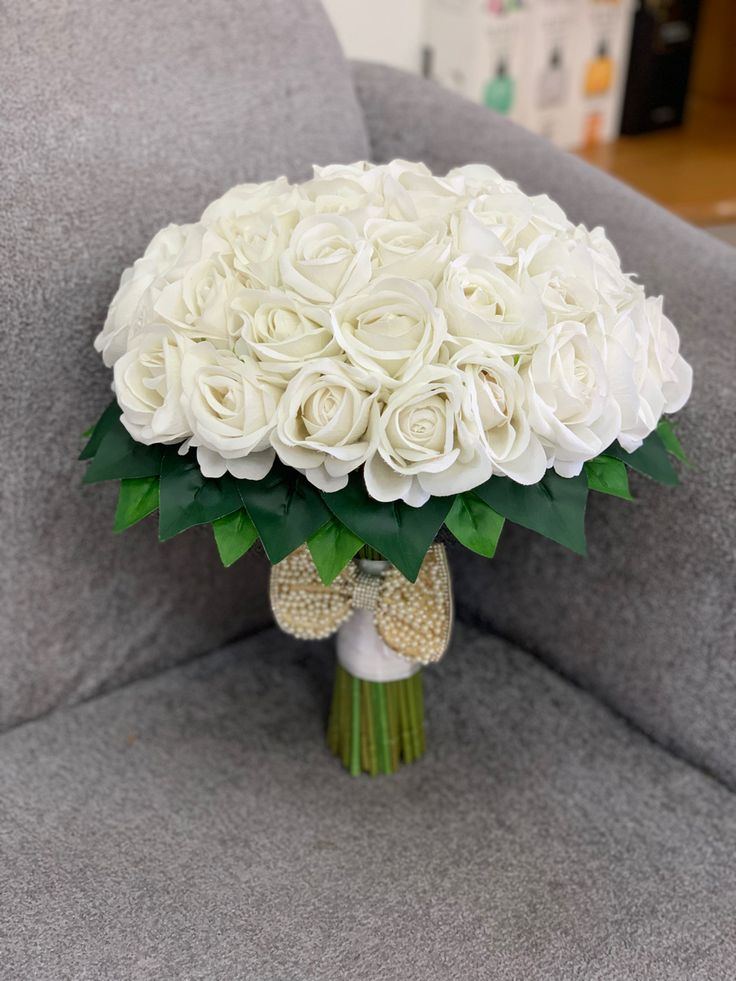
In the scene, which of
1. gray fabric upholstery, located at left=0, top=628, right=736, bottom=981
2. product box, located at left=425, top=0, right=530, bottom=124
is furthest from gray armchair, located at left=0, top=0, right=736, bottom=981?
product box, located at left=425, top=0, right=530, bottom=124

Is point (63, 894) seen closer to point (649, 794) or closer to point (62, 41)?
point (649, 794)

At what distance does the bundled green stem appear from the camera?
744 mm

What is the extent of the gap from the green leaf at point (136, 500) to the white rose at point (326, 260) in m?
0.16

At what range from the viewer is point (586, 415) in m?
0.55

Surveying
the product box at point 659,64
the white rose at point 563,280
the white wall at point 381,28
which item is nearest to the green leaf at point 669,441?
the white rose at point 563,280

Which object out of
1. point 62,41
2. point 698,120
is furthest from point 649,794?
point 698,120

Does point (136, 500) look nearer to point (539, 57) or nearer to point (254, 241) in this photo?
point (254, 241)

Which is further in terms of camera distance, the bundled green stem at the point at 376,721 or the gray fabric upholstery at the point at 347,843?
the bundled green stem at the point at 376,721

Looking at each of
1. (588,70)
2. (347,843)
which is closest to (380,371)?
(347,843)

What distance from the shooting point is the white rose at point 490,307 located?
0.54m

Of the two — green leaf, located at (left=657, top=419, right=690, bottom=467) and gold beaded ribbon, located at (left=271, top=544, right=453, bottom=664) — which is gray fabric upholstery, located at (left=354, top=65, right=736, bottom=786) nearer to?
green leaf, located at (left=657, top=419, right=690, bottom=467)

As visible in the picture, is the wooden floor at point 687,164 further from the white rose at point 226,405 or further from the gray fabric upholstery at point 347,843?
the white rose at point 226,405

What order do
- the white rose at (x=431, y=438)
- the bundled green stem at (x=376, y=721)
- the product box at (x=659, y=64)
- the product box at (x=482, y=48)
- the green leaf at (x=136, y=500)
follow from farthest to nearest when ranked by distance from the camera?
the product box at (x=659, y=64) → the product box at (x=482, y=48) → the bundled green stem at (x=376, y=721) → the green leaf at (x=136, y=500) → the white rose at (x=431, y=438)

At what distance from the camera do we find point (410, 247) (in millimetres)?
579
